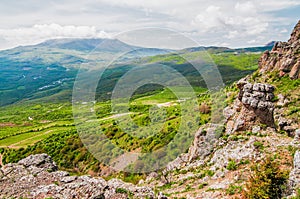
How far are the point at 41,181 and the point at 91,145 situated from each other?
24661mm

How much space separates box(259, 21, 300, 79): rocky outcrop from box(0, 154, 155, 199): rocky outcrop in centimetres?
3593

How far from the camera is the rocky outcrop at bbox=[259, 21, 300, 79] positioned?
1652 inches

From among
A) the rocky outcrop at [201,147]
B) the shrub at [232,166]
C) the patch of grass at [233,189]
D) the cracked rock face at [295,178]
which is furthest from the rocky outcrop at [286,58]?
the patch of grass at [233,189]

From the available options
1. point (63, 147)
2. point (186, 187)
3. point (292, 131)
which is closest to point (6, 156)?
point (63, 147)

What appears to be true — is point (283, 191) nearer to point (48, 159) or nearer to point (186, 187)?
point (186, 187)

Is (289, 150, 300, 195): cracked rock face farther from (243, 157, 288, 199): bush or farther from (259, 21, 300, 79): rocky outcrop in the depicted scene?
(259, 21, 300, 79): rocky outcrop

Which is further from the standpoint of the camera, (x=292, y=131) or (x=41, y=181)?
(x=292, y=131)

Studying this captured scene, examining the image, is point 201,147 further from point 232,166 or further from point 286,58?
point 286,58

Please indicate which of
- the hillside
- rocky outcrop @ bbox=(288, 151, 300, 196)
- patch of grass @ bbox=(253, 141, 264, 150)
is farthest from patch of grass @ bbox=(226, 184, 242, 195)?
patch of grass @ bbox=(253, 141, 264, 150)

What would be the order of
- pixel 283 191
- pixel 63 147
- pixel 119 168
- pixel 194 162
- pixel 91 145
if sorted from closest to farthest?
pixel 283 191 → pixel 194 162 → pixel 119 168 → pixel 91 145 → pixel 63 147

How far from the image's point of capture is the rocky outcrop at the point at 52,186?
14961mm

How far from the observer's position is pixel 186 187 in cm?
2002

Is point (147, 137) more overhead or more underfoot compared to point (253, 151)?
more underfoot

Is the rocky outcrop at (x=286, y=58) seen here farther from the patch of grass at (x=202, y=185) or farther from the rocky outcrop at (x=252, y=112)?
the patch of grass at (x=202, y=185)
